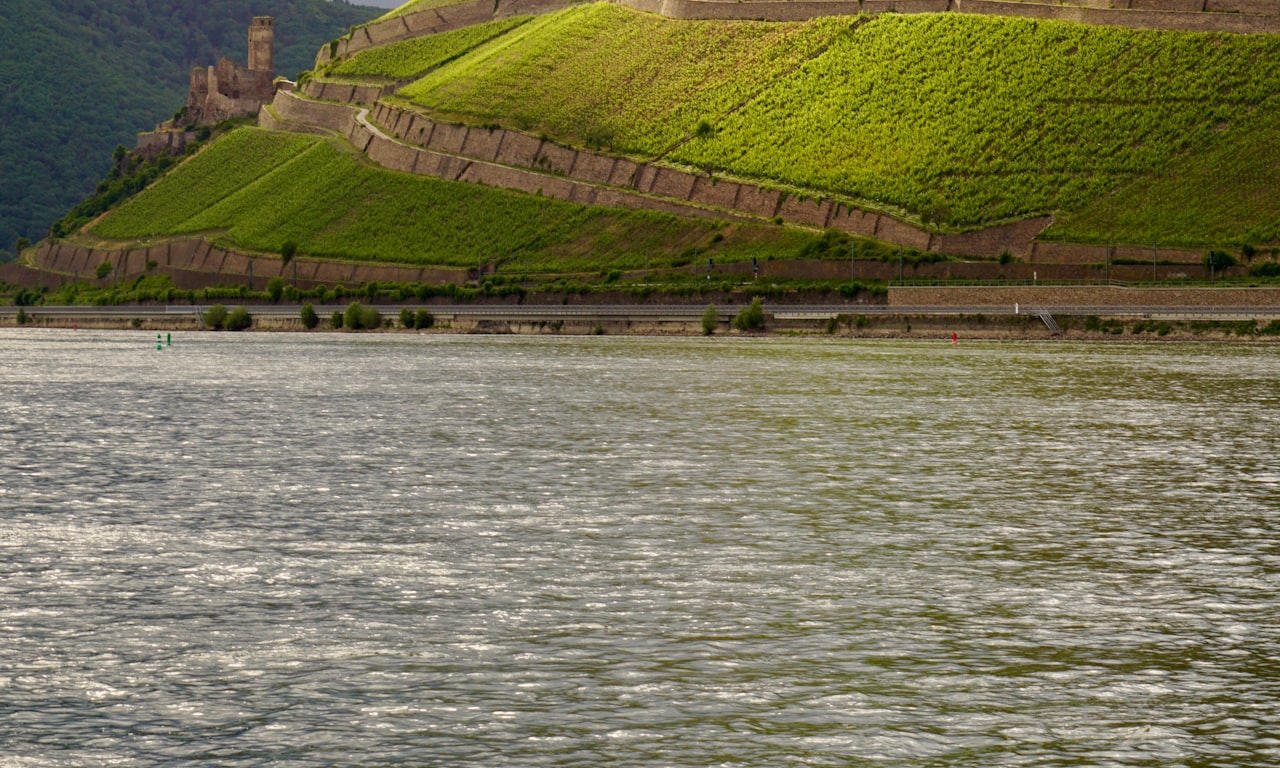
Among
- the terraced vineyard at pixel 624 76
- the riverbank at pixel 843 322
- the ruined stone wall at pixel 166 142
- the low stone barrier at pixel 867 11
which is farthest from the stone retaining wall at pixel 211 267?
the low stone barrier at pixel 867 11

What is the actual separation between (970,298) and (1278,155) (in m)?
27.7

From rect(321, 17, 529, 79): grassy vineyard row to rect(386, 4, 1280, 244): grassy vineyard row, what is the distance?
13.9 m

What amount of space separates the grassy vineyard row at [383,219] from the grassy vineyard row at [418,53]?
36.9ft

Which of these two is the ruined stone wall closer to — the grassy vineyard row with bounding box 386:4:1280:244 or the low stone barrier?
the low stone barrier

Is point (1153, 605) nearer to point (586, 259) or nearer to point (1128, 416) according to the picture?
point (1128, 416)

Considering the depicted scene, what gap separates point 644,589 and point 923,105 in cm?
10279

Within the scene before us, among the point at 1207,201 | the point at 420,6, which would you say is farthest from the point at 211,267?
the point at 1207,201

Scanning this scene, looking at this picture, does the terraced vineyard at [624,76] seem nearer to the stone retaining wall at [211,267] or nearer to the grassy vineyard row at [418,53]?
the grassy vineyard row at [418,53]

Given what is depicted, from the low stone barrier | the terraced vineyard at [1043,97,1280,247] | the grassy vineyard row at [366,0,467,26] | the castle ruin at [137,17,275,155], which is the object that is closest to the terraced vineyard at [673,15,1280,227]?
the terraced vineyard at [1043,97,1280,247]

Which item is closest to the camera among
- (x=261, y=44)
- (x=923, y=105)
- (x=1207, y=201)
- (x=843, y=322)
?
(x=843, y=322)

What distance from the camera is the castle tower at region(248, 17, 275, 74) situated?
174 metres

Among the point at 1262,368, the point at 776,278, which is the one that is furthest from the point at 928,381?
the point at 776,278

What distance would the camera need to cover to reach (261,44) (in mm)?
174625

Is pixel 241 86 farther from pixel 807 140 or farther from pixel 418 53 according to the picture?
pixel 807 140
